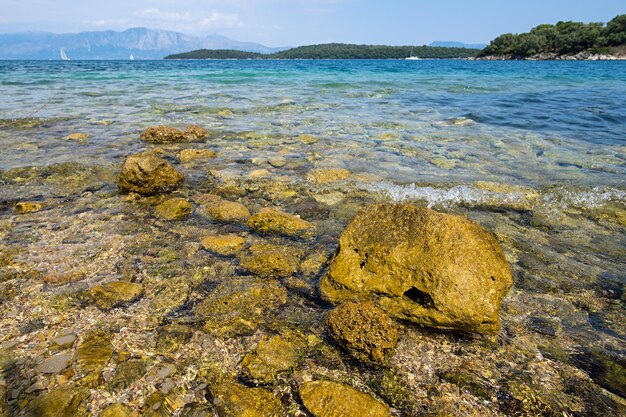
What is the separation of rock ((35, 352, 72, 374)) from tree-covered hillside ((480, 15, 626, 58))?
11027 cm

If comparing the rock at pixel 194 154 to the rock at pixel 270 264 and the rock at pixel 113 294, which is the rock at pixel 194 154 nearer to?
the rock at pixel 270 264

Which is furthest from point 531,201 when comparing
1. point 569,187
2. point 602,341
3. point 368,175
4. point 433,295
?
point 433,295

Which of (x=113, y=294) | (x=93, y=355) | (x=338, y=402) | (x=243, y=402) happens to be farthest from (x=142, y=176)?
(x=338, y=402)

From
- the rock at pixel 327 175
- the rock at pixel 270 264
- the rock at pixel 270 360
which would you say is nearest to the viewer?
the rock at pixel 270 360

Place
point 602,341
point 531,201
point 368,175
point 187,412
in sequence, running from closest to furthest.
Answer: point 187,412
point 602,341
point 531,201
point 368,175

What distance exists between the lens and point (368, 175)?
6.42 meters

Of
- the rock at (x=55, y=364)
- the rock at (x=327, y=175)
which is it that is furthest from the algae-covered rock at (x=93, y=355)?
the rock at (x=327, y=175)

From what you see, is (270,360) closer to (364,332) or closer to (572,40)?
(364,332)

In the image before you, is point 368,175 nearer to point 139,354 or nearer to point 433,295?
point 433,295

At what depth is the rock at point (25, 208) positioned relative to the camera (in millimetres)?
4668

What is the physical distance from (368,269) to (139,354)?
1.80m

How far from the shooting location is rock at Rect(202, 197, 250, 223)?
15.1 ft

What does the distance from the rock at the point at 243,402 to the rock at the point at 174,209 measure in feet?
9.29

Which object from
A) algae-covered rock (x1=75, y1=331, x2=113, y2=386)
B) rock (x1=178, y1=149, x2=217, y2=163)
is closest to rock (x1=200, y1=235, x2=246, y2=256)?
algae-covered rock (x1=75, y1=331, x2=113, y2=386)
